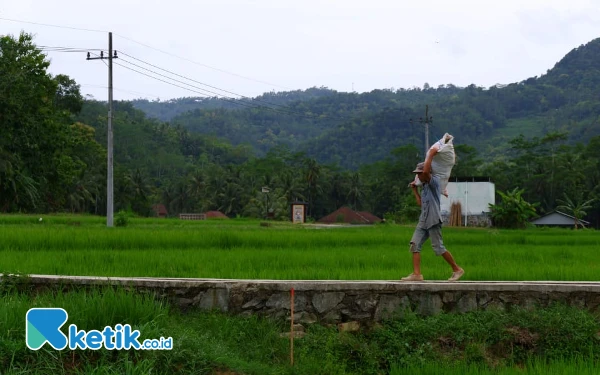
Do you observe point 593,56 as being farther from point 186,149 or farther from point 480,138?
point 186,149

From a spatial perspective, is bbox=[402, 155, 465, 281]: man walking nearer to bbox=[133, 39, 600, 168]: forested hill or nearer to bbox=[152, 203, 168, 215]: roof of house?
bbox=[152, 203, 168, 215]: roof of house

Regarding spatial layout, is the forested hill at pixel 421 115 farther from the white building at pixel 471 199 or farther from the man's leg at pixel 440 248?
the man's leg at pixel 440 248

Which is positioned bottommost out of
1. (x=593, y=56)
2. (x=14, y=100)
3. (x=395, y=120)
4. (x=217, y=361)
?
(x=217, y=361)

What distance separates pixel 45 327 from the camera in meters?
5.55

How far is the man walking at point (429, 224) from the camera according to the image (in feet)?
24.9

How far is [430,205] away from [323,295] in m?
1.70

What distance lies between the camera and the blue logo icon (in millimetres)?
5422

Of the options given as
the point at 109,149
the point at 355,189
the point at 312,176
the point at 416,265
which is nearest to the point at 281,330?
the point at 416,265

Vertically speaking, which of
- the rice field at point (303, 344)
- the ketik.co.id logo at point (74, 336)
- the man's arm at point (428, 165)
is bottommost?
the rice field at point (303, 344)

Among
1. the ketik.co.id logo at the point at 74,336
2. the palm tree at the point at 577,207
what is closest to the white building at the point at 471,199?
the palm tree at the point at 577,207

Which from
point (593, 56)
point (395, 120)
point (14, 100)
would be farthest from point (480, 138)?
point (14, 100)

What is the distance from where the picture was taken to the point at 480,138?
440 feet

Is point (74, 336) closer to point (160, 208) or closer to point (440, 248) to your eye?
point (440, 248)

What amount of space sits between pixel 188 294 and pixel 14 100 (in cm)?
2598
